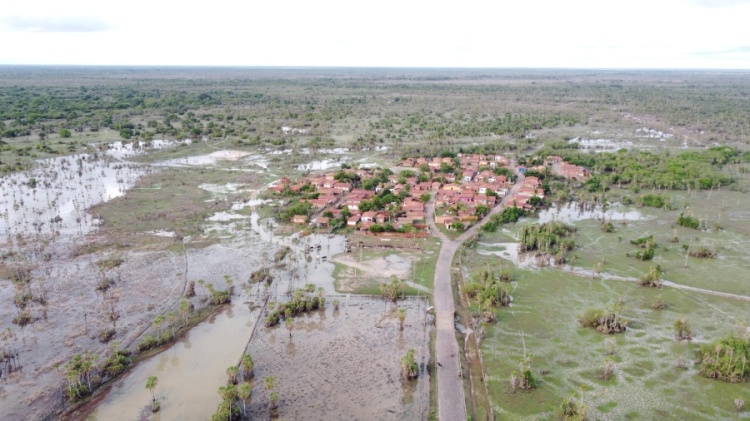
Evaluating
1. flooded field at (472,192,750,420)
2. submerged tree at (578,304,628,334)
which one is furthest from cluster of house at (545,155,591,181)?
submerged tree at (578,304,628,334)

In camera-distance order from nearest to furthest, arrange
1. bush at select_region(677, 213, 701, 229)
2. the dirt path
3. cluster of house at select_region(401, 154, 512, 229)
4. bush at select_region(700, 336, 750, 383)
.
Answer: the dirt path < bush at select_region(700, 336, 750, 383) < bush at select_region(677, 213, 701, 229) < cluster of house at select_region(401, 154, 512, 229)

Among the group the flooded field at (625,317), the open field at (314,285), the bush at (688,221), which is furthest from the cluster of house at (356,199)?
the bush at (688,221)

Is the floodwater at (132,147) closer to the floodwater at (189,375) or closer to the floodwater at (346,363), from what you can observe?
the floodwater at (189,375)

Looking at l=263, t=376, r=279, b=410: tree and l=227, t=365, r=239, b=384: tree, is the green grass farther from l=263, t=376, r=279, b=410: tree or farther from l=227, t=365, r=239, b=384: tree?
l=263, t=376, r=279, b=410: tree

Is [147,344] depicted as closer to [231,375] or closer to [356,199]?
[231,375]

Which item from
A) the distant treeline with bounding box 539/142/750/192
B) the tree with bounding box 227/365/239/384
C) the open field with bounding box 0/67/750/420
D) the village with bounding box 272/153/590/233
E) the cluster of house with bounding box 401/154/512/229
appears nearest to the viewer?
the open field with bounding box 0/67/750/420

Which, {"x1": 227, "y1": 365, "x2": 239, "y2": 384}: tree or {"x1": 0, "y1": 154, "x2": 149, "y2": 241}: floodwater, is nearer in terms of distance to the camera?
{"x1": 227, "y1": 365, "x2": 239, "y2": 384}: tree

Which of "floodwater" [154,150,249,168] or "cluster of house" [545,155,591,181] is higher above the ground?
"floodwater" [154,150,249,168]

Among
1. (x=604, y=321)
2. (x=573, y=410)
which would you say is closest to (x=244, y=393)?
(x=573, y=410)
